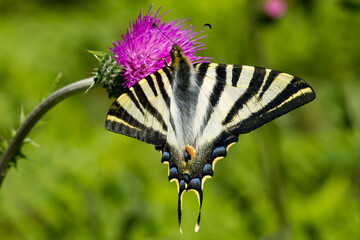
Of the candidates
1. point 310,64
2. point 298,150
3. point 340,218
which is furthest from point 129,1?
point 340,218

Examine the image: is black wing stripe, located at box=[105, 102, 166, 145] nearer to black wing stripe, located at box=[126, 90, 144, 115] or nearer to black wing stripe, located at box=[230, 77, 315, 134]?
black wing stripe, located at box=[126, 90, 144, 115]

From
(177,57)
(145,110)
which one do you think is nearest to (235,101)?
(177,57)

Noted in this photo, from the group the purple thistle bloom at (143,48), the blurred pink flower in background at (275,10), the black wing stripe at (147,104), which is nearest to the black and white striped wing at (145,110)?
the black wing stripe at (147,104)

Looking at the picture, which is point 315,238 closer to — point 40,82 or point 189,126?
point 189,126

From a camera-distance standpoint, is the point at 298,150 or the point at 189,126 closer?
the point at 189,126

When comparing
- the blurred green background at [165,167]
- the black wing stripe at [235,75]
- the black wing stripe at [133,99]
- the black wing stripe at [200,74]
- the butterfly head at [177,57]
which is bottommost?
the blurred green background at [165,167]

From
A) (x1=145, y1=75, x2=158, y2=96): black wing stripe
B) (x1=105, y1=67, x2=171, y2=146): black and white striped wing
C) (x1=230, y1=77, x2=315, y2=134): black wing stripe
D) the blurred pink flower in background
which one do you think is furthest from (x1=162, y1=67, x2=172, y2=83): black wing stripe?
the blurred pink flower in background

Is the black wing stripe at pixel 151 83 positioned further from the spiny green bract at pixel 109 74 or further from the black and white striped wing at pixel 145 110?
the spiny green bract at pixel 109 74
